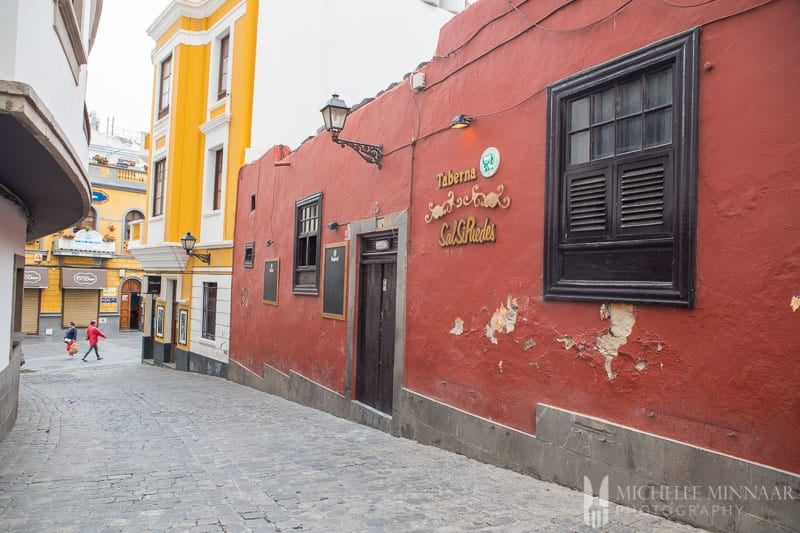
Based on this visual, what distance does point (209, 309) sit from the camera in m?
16.7

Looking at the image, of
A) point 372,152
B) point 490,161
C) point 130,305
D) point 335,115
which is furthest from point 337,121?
point 130,305

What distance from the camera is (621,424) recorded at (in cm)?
436

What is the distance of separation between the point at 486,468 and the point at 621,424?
1561 millimetres

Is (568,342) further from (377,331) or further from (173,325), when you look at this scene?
(173,325)

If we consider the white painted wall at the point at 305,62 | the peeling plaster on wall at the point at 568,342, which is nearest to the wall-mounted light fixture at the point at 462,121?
the peeling plaster on wall at the point at 568,342

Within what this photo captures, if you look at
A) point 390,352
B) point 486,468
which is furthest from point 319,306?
point 486,468

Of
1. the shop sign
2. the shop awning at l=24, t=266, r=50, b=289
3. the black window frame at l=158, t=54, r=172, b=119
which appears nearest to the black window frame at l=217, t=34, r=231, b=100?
the black window frame at l=158, t=54, r=172, b=119

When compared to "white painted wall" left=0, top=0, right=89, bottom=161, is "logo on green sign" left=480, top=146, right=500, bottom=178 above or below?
below

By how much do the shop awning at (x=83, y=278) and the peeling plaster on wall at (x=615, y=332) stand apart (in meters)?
30.7

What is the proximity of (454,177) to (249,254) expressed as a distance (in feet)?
27.6

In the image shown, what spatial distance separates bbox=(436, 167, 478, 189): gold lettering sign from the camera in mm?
6199

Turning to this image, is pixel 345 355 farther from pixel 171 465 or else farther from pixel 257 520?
pixel 257 520

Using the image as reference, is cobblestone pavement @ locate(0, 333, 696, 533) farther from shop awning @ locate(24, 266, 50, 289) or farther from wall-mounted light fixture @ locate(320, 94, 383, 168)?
shop awning @ locate(24, 266, 50, 289)

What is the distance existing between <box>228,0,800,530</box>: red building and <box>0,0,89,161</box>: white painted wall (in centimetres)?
372
